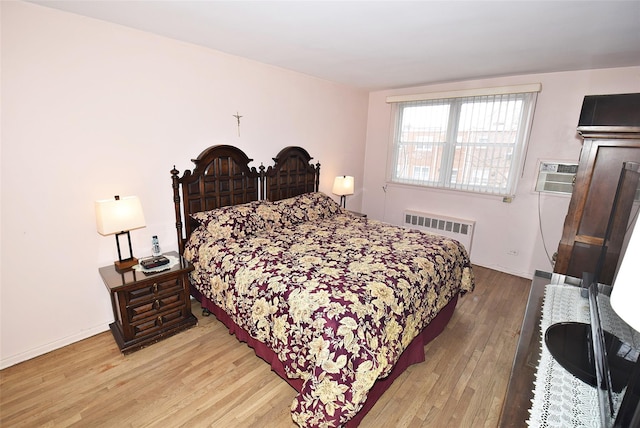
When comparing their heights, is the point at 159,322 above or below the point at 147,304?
below

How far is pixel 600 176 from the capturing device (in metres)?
1.64

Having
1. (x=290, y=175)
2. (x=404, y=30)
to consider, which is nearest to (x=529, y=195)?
(x=404, y=30)

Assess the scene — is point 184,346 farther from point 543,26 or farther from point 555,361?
point 543,26

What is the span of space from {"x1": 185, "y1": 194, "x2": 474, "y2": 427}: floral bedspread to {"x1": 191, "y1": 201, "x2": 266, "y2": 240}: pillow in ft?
0.07

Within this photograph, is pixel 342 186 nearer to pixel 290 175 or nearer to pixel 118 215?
pixel 290 175

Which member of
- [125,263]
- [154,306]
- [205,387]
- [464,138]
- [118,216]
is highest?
[464,138]

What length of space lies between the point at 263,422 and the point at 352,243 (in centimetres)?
146

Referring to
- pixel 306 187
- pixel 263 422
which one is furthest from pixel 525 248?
pixel 263 422

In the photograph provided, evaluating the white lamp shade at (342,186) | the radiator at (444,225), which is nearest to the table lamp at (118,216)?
the white lamp shade at (342,186)

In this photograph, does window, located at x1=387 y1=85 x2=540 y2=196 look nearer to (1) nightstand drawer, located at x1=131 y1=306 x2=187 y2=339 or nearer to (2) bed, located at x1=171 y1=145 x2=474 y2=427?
(2) bed, located at x1=171 y1=145 x2=474 y2=427

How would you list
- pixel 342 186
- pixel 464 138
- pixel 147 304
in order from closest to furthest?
pixel 147 304 → pixel 464 138 → pixel 342 186

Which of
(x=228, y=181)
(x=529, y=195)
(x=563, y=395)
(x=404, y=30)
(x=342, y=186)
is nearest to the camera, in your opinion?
(x=563, y=395)

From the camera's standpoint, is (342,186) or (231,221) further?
(342,186)

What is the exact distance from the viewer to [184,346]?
2295 millimetres
